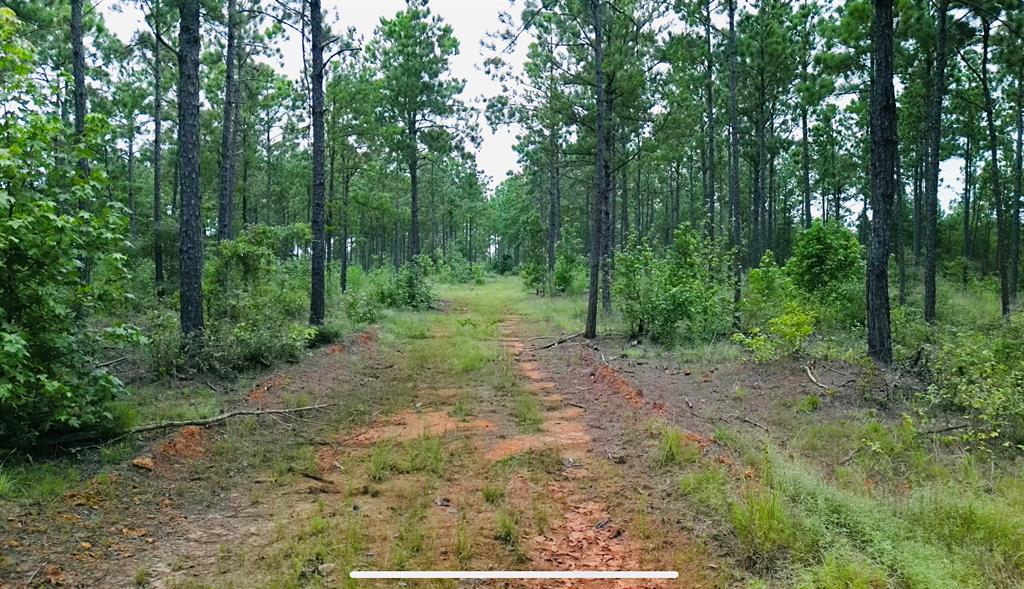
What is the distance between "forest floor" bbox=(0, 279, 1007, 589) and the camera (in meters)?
3.67

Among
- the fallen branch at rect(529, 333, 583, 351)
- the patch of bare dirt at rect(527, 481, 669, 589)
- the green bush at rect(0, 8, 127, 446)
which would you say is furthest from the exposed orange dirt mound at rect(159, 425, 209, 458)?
the fallen branch at rect(529, 333, 583, 351)

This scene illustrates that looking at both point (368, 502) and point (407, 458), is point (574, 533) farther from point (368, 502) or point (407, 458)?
point (407, 458)

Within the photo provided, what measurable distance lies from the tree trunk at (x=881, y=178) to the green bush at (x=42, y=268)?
30.4 feet

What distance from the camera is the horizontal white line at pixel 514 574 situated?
3.50 m

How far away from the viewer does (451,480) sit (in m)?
5.14

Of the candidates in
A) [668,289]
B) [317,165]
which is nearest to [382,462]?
[668,289]

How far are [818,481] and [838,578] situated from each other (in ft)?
4.16

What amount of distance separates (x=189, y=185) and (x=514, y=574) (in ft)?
24.7

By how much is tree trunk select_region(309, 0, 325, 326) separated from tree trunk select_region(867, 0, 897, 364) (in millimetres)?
10373

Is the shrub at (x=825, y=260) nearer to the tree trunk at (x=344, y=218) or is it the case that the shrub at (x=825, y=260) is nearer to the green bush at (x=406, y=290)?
the green bush at (x=406, y=290)

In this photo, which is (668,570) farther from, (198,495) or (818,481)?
(198,495)

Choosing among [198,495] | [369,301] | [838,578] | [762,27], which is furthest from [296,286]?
[762,27]

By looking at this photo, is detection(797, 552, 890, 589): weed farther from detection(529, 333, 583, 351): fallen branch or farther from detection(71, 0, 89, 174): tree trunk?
detection(71, 0, 89, 174): tree trunk

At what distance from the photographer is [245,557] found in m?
3.73
